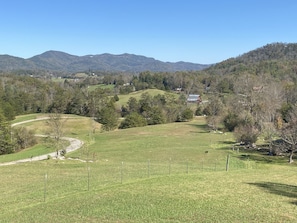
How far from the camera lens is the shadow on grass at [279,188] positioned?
20266mm

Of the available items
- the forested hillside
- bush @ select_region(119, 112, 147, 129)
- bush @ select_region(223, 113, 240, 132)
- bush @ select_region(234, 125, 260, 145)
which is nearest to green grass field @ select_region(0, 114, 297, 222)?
bush @ select_region(234, 125, 260, 145)

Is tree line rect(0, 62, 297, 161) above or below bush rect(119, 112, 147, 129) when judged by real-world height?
above

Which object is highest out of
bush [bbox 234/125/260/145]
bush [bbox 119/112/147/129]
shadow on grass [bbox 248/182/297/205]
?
shadow on grass [bbox 248/182/297/205]

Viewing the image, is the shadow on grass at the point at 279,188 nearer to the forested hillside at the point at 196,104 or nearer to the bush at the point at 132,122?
the forested hillside at the point at 196,104

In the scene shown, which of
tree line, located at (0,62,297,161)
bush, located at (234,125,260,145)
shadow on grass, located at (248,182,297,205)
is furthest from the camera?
tree line, located at (0,62,297,161)

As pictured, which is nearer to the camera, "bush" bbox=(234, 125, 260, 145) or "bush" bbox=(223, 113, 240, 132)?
"bush" bbox=(234, 125, 260, 145)

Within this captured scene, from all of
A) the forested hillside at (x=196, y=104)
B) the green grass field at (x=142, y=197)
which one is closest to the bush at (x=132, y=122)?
the forested hillside at (x=196, y=104)

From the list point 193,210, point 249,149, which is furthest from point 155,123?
point 193,210

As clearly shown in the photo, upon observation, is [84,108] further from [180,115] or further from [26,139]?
[26,139]

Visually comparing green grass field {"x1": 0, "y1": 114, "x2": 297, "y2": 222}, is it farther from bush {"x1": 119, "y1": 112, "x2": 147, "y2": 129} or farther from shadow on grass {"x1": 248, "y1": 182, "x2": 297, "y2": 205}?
bush {"x1": 119, "y1": 112, "x2": 147, "y2": 129}

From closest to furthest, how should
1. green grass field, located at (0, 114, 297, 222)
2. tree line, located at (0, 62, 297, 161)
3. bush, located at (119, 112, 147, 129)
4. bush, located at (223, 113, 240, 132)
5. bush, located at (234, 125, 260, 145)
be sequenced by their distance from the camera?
green grass field, located at (0, 114, 297, 222) < bush, located at (234, 125, 260, 145) < tree line, located at (0, 62, 297, 161) < bush, located at (223, 113, 240, 132) < bush, located at (119, 112, 147, 129)

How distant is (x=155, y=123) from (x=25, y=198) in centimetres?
7907

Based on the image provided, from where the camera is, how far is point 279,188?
22.0 metres

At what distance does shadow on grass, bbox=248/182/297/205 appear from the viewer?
66.5 ft
